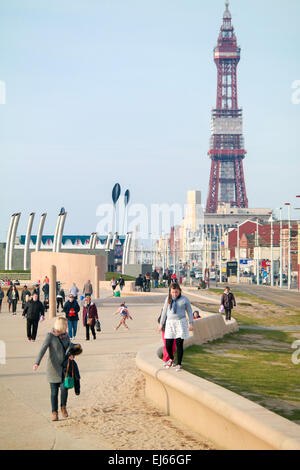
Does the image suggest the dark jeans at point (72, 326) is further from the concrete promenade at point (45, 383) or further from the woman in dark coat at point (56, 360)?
the woman in dark coat at point (56, 360)

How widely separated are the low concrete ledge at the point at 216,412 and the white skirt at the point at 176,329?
484 millimetres

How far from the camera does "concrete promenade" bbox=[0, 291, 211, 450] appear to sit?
29.0ft

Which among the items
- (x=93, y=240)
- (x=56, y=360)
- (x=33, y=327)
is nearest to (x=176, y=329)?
(x=56, y=360)

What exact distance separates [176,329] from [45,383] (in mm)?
3318

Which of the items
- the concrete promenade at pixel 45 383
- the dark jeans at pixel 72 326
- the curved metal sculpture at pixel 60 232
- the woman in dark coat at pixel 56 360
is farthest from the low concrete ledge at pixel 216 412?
the curved metal sculpture at pixel 60 232

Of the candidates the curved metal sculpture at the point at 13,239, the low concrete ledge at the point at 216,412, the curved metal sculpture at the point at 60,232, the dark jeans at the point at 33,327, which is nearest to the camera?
the low concrete ledge at the point at 216,412

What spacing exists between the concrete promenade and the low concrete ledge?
0.57m

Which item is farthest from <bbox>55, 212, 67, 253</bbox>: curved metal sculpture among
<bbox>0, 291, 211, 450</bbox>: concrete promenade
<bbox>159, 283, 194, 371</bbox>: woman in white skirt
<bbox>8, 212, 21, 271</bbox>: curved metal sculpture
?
<bbox>159, 283, 194, 371</bbox>: woman in white skirt

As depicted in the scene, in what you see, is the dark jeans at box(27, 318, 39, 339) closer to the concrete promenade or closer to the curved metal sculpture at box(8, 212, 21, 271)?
the concrete promenade

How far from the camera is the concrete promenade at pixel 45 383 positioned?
8.84 meters

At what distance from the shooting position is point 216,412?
8.16 meters
